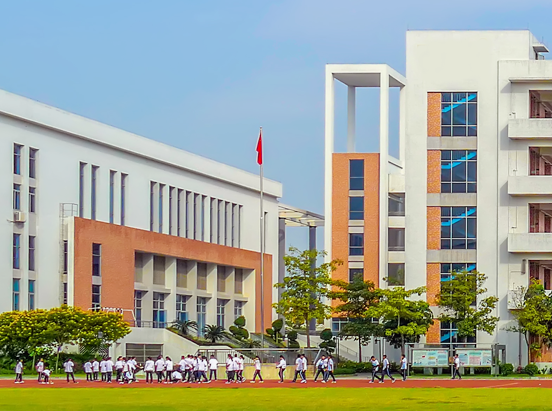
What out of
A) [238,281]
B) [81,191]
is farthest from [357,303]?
[238,281]

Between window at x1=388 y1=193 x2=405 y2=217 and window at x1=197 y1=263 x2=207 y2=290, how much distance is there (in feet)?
67.3

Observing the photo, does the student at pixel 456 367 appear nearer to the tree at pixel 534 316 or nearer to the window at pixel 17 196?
the tree at pixel 534 316

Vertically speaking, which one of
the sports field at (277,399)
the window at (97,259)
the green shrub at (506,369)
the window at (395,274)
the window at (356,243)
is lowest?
the green shrub at (506,369)

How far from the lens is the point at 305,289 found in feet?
231

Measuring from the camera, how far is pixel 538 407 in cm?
3153

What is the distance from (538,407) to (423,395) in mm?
7880

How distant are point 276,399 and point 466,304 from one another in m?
31.4

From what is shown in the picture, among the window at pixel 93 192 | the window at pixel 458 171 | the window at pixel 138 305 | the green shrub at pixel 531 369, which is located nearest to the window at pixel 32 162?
the window at pixel 93 192

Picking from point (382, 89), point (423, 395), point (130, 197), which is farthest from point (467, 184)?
point (423, 395)

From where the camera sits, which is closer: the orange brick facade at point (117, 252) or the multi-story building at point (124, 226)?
the multi-story building at point (124, 226)

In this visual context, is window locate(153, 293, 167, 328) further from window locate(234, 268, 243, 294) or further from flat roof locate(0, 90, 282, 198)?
window locate(234, 268, 243, 294)

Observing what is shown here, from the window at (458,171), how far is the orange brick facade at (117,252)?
71.3 feet

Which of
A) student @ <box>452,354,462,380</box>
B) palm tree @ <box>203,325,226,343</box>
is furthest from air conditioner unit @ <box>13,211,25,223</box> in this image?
student @ <box>452,354,462,380</box>

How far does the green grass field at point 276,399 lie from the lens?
104 ft
